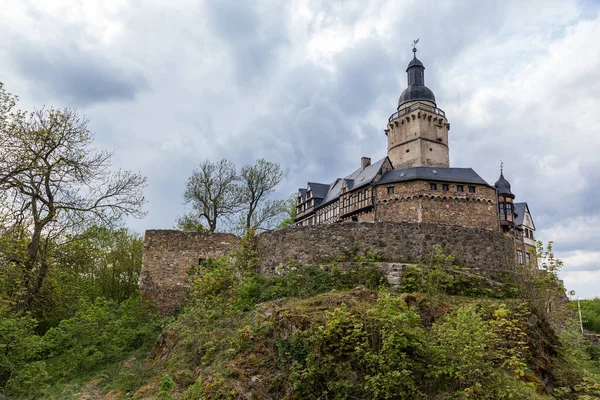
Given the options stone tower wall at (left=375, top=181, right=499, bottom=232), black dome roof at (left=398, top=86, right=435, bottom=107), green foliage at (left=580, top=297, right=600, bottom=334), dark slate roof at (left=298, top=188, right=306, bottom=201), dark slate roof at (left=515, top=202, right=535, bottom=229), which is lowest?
green foliage at (left=580, top=297, right=600, bottom=334)

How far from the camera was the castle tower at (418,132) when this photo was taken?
4359cm

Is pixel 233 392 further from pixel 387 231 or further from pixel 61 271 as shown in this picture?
pixel 61 271

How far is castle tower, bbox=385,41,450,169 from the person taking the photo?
43.6 meters

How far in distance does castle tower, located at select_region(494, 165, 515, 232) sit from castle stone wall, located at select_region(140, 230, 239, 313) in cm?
2785

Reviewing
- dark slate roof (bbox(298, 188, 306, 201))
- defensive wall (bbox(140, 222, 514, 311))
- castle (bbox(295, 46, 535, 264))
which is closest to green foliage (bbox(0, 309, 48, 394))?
defensive wall (bbox(140, 222, 514, 311))

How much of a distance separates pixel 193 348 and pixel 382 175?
30.7 meters

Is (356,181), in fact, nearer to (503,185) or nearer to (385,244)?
(503,185)

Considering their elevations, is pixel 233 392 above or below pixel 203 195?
below

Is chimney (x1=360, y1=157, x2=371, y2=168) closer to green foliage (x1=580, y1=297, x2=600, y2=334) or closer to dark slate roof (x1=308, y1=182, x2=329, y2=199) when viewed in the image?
dark slate roof (x1=308, y1=182, x2=329, y2=199)

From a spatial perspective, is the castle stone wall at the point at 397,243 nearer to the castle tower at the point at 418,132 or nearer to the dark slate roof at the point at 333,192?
the dark slate roof at the point at 333,192

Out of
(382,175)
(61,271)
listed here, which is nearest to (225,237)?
(61,271)

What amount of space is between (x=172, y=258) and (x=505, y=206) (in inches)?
1232

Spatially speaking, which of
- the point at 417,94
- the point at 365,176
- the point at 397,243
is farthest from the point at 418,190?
the point at 397,243

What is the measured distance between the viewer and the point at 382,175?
129ft
